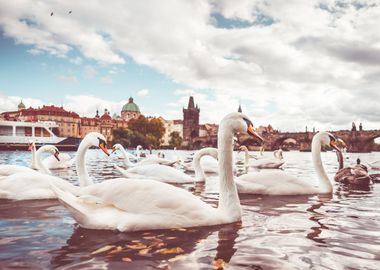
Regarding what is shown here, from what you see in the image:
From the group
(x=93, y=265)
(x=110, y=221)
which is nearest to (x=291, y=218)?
(x=110, y=221)

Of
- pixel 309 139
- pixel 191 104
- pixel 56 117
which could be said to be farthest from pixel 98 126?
pixel 309 139

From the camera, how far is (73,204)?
363cm

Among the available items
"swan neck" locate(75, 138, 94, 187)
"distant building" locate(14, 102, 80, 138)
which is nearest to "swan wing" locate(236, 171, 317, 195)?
"swan neck" locate(75, 138, 94, 187)

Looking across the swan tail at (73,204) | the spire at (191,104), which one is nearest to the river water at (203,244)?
the swan tail at (73,204)

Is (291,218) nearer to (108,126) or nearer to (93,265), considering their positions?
(93,265)

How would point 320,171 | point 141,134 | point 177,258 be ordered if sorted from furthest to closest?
Result: 1. point 141,134
2. point 320,171
3. point 177,258

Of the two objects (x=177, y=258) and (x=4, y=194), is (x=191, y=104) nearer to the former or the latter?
(x=4, y=194)

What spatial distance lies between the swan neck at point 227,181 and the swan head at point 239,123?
0.21 feet

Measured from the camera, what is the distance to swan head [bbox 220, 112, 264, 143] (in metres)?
4.45

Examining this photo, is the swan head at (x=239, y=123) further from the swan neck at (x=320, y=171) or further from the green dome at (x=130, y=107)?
the green dome at (x=130, y=107)

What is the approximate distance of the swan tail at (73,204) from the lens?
141 inches

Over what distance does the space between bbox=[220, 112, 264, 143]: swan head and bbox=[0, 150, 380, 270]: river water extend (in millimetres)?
1168

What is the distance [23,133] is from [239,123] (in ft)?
201

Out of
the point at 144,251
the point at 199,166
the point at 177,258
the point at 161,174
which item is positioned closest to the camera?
the point at 177,258
